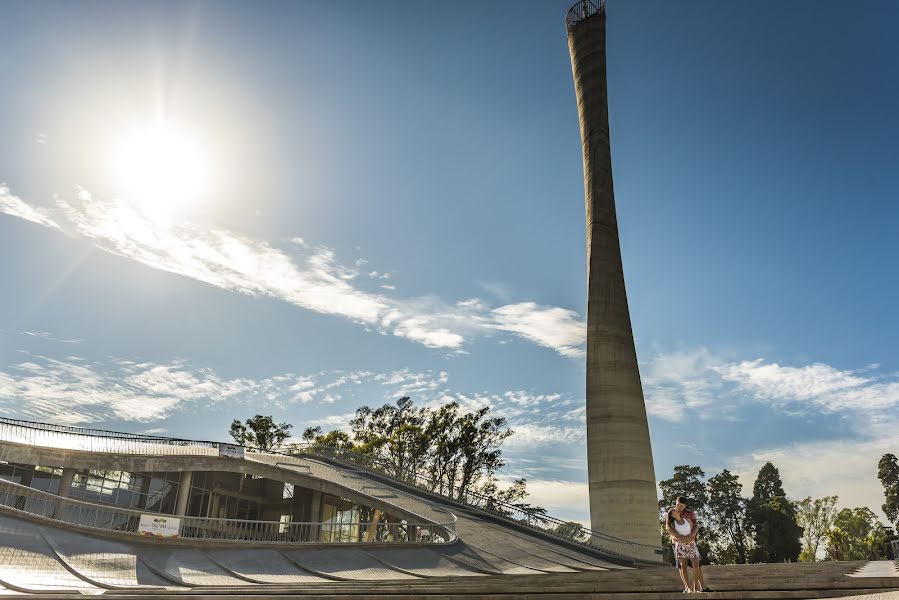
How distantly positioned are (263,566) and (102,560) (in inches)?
178

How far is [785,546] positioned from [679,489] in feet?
51.3

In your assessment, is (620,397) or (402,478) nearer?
(620,397)

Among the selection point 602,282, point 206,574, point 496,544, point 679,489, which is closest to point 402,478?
point 496,544

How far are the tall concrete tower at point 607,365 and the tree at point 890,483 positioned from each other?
5117cm

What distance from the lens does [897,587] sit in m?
7.27

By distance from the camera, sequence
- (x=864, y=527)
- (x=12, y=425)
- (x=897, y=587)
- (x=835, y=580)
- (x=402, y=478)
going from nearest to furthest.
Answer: (x=897, y=587)
(x=835, y=580)
(x=12, y=425)
(x=402, y=478)
(x=864, y=527)

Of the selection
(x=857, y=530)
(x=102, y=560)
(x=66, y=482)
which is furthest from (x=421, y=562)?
(x=857, y=530)

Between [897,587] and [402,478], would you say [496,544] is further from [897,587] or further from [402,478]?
[897,587]

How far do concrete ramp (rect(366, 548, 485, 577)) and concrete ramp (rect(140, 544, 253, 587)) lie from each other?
522cm

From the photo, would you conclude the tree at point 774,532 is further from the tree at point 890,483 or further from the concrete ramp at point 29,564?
the concrete ramp at point 29,564

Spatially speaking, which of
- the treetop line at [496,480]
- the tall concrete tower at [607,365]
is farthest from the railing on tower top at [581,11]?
the treetop line at [496,480]

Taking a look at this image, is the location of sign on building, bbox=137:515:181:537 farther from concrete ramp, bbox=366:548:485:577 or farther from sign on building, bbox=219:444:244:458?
sign on building, bbox=219:444:244:458

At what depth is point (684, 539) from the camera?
9062mm

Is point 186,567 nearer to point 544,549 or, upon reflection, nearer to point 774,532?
point 544,549
